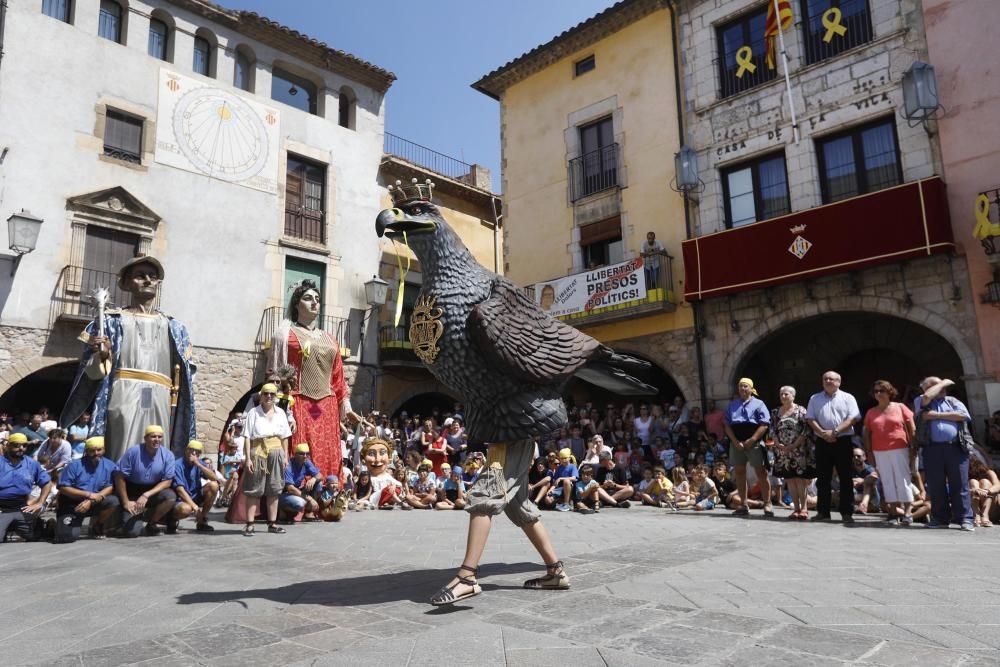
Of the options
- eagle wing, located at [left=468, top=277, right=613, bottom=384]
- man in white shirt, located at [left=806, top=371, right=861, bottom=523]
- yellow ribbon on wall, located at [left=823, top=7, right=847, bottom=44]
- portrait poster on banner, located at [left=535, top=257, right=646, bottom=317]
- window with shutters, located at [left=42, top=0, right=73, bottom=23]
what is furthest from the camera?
portrait poster on banner, located at [left=535, top=257, right=646, bottom=317]

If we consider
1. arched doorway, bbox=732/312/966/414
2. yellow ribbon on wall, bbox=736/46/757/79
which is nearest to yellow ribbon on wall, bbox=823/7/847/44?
yellow ribbon on wall, bbox=736/46/757/79

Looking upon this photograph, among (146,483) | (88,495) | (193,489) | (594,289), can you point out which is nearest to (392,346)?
(594,289)

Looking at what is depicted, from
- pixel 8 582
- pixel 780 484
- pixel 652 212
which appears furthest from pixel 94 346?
pixel 652 212

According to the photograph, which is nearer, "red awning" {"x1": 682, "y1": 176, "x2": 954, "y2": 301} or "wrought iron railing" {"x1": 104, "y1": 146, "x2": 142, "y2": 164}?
"red awning" {"x1": 682, "y1": 176, "x2": 954, "y2": 301}

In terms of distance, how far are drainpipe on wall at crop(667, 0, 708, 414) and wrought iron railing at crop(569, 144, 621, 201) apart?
181 centimetres

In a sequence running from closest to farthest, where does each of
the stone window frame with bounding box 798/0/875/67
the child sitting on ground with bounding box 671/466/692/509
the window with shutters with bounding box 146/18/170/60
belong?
1. the child sitting on ground with bounding box 671/466/692/509
2. the stone window frame with bounding box 798/0/875/67
3. the window with shutters with bounding box 146/18/170/60

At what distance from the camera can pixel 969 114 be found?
11.9m

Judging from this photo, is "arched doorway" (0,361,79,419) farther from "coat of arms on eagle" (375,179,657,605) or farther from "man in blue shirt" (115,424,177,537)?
"coat of arms on eagle" (375,179,657,605)

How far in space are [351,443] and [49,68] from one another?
10.8 m

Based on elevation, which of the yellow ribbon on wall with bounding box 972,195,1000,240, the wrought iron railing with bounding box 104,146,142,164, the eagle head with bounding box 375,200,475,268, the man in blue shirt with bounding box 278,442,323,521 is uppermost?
the wrought iron railing with bounding box 104,146,142,164

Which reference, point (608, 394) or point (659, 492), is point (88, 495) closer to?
point (659, 492)

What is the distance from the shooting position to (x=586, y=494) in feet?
33.4

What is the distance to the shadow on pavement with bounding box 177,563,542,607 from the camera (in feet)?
11.1

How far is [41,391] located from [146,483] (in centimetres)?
1176
